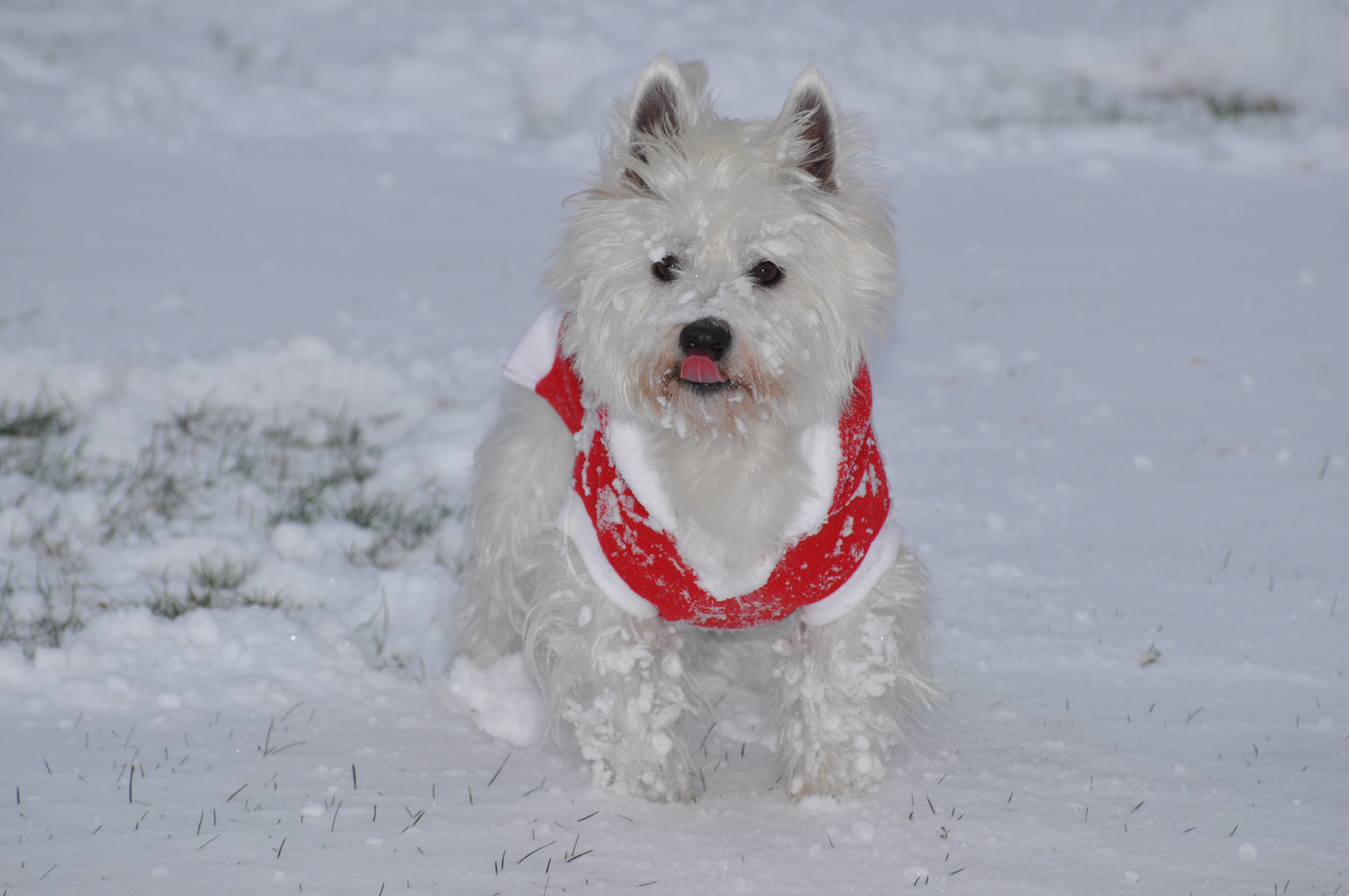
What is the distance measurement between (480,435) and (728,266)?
227 centimetres

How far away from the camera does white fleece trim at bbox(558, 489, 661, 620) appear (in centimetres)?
250

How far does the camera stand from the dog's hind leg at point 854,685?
2.54m

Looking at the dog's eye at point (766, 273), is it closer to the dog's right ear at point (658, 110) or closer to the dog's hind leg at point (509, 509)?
the dog's right ear at point (658, 110)

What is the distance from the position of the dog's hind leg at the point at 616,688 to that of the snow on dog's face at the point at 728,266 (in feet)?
1.43

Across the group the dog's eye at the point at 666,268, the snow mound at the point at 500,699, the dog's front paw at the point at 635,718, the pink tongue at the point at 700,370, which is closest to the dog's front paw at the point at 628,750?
the dog's front paw at the point at 635,718

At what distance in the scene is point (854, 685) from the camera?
8.34 ft

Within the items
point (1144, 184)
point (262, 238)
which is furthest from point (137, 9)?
point (1144, 184)

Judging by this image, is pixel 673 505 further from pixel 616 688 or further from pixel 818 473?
pixel 616 688

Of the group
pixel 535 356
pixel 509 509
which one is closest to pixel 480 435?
pixel 509 509

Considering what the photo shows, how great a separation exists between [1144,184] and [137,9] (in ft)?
23.3

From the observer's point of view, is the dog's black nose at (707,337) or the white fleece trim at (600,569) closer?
the dog's black nose at (707,337)

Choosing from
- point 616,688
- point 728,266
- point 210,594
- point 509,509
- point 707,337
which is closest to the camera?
point 707,337

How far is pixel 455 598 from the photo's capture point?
3.25 metres

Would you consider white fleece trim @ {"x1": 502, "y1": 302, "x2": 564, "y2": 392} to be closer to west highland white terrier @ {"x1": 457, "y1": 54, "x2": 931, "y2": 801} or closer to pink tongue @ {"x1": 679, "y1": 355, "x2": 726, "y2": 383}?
west highland white terrier @ {"x1": 457, "y1": 54, "x2": 931, "y2": 801}
